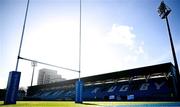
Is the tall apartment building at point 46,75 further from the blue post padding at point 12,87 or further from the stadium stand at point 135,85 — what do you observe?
the blue post padding at point 12,87

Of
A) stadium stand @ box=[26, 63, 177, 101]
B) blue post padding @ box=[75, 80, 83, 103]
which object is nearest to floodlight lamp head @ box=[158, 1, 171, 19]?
stadium stand @ box=[26, 63, 177, 101]

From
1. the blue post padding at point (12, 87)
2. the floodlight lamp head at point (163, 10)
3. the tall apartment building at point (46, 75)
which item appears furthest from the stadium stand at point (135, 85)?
the tall apartment building at point (46, 75)

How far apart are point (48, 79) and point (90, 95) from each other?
90.6 meters

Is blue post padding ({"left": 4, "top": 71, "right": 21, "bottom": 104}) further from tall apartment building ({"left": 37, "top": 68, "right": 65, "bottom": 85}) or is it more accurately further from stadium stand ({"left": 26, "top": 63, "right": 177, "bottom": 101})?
tall apartment building ({"left": 37, "top": 68, "right": 65, "bottom": 85})

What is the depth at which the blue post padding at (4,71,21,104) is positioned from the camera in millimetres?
11023

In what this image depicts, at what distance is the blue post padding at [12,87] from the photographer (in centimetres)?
1102

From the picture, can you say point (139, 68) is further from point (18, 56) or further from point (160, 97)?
point (18, 56)

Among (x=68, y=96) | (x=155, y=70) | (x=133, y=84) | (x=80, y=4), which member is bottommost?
(x=68, y=96)

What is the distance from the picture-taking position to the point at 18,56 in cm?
1145

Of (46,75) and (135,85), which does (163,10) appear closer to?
(135,85)

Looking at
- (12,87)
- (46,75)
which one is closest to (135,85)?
(12,87)

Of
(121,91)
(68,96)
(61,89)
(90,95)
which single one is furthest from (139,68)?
(61,89)

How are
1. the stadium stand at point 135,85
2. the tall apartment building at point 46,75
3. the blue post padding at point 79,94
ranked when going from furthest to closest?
1. the tall apartment building at point 46,75
2. the stadium stand at point 135,85
3. the blue post padding at point 79,94

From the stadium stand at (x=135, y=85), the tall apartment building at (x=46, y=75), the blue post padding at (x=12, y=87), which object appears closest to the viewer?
the blue post padding at (x=12, y=87)
